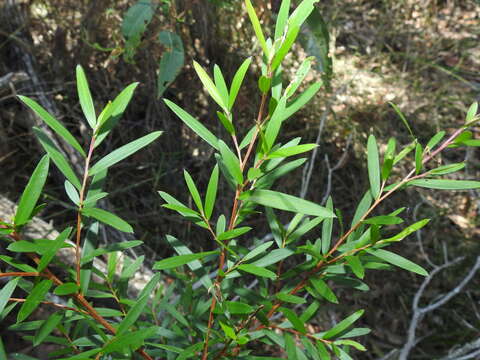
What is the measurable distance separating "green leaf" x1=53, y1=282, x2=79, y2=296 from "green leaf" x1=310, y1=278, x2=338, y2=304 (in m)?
0.29

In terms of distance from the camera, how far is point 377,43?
2.10m

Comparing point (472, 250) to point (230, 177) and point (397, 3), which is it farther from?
point (230, 177)

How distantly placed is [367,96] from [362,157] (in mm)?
306

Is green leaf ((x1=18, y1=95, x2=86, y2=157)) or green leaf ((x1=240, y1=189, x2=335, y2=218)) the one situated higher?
green leaf ((x1=18, y1=95, x2=86, y2=157))

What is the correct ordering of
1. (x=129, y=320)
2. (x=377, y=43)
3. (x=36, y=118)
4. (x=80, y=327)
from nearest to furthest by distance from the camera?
(x=129, y=320) → (x=80, y=327) → (x=36, y=118) → (x=377, y=43)

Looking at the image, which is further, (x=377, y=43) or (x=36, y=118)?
(x=377, y=43)

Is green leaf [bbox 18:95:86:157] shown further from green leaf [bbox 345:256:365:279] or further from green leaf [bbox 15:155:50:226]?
green leaf [bbox 345:256:365:279]

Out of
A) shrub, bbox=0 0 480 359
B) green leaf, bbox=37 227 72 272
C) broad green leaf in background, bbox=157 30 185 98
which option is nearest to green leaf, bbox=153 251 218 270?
shrub, bbox=0 0 480 359

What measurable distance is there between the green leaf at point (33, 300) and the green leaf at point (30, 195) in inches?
2.8

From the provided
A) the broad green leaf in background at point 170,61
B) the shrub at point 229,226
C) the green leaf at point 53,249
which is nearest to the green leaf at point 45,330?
the shrub at point 229,226

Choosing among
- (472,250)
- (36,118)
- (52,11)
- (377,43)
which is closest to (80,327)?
(36,118)

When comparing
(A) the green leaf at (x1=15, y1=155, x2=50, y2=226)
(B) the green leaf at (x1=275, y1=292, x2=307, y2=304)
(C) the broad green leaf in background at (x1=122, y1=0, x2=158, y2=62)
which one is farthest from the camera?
(C) the broad green leaf in background at (x1=122, y1=0, x2=158, y2=62)

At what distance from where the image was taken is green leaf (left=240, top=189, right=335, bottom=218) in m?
0.46

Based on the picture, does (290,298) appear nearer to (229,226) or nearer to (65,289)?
(229,226)
